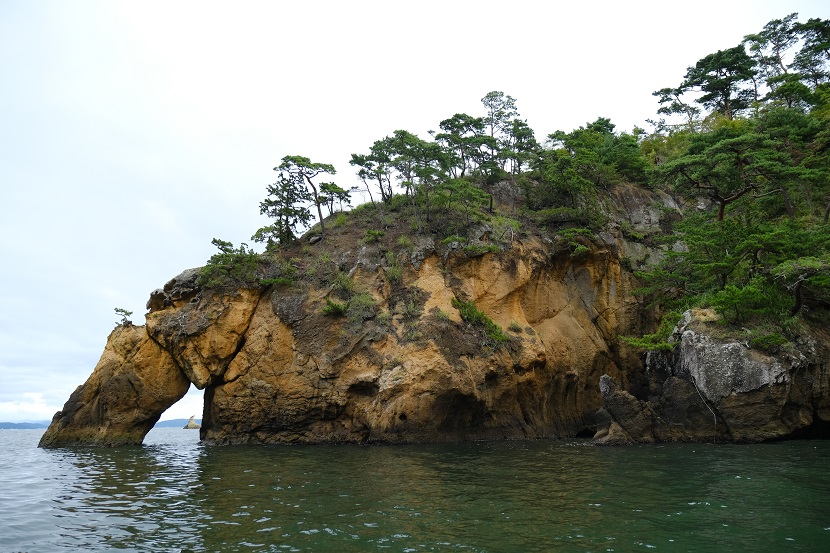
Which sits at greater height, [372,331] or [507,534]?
[372,331]

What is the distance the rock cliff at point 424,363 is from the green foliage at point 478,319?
87 mm

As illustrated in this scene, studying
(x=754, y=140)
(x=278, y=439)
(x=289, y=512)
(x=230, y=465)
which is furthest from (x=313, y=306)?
(x=754, y=140)

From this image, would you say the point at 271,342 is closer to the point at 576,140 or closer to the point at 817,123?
the point at 576,140

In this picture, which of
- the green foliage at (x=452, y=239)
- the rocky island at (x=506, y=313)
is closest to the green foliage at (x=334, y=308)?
the rocky island at (x=506, y=313)

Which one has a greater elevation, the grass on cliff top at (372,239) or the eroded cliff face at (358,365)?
the grass on cliff top at (372,239)

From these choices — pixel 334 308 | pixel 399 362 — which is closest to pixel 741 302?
pixel 399 362

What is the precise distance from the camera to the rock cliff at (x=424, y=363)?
2080 centimetres

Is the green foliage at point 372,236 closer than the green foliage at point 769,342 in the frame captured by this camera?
No

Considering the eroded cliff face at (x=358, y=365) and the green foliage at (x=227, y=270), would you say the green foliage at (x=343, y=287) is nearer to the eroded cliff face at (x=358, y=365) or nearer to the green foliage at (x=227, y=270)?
the eroded cliff face at (x=358, y=365)

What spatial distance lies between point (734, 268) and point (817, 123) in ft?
28.3

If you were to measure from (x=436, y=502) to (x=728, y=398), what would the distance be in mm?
14585

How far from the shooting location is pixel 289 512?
1056 centimetres

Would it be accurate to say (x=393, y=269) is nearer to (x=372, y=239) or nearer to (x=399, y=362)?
(x=372, y=239)

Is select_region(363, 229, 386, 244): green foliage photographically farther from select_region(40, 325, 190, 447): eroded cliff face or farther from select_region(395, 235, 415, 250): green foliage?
select_region(40, 325, 190, 447): eroded cliff face
